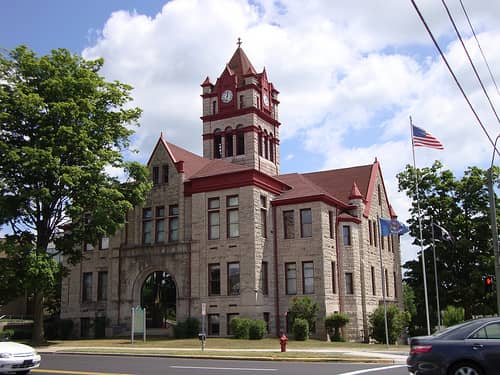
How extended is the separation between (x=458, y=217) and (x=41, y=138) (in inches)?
1396

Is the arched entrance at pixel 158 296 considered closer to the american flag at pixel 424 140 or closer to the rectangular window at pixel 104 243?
the rectangular window at pixel 104 243

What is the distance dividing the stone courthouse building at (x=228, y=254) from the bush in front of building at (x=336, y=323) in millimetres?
641

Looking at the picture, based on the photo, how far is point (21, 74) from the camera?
3547cm

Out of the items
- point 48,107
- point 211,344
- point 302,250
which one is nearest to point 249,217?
point 302,250

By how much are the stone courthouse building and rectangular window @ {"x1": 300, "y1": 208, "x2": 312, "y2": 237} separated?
0.24 feet

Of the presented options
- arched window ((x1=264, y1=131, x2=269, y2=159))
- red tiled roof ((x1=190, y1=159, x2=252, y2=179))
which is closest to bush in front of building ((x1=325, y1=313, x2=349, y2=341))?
red tiled roof ((x1=190, y1=159, x2=252, y2=179))

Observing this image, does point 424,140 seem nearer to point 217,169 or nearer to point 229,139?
point 217,169

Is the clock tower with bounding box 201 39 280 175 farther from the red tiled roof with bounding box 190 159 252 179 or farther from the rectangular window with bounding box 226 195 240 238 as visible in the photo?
the rectangular window with bounding box 226 195 240 238

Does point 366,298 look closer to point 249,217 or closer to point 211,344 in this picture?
point 249,217

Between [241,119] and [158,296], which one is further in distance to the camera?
[241,119]

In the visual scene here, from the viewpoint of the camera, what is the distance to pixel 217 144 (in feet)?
178

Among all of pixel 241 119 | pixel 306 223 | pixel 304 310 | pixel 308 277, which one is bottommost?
pixel 304 310

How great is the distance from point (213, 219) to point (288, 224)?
17.9 feet

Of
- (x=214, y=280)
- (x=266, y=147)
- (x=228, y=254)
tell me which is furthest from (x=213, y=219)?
(x=266, y=147)
